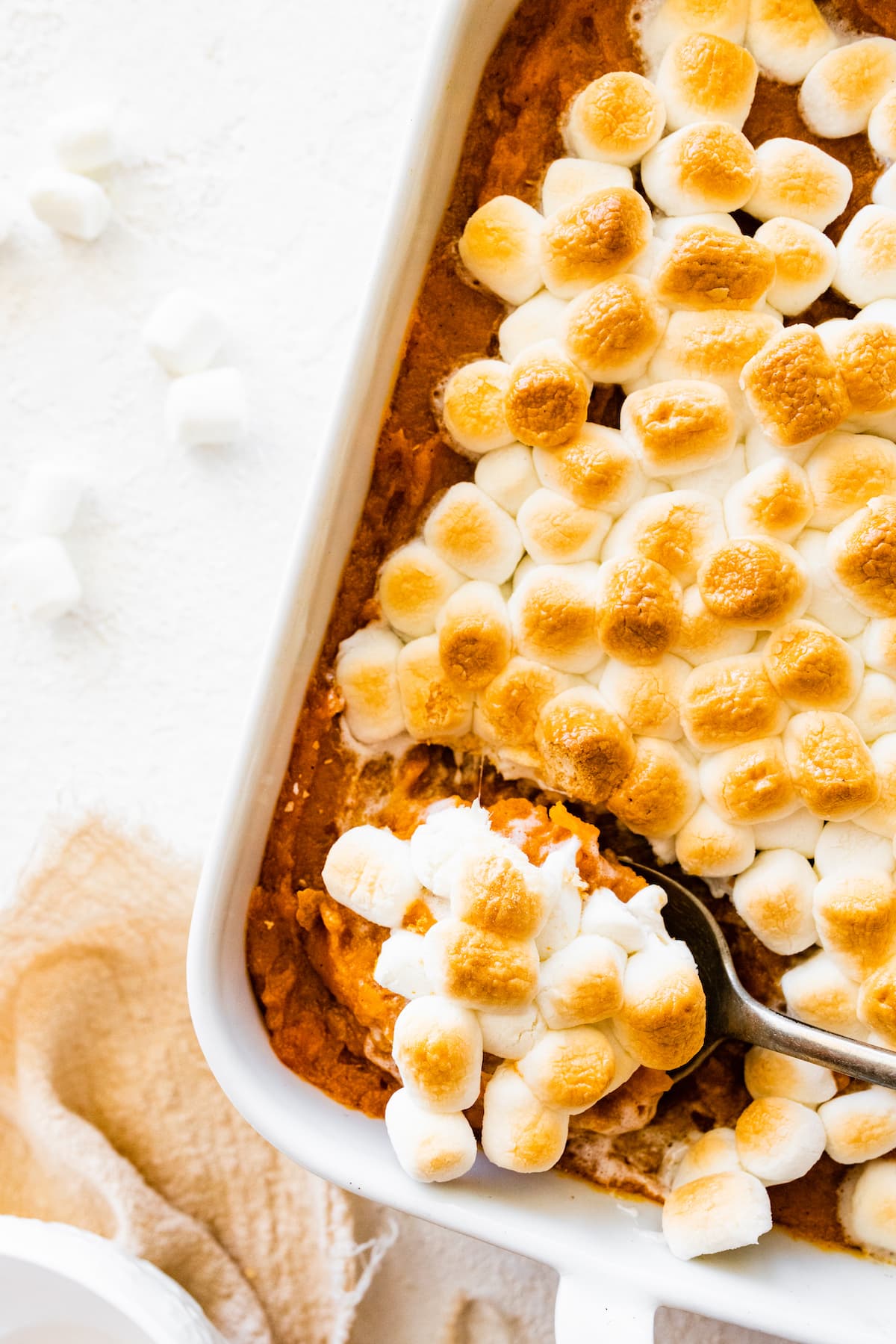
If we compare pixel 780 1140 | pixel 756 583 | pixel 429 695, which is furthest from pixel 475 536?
pixel 780 1140

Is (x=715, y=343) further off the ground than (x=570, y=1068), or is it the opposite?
(x=715, y=343)

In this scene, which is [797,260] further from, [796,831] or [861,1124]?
[861,1124]

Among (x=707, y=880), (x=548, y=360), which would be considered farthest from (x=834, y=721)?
(x=548, y=360)

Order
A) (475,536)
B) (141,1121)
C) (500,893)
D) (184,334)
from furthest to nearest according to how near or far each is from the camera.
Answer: (141,1121), (184,334), (475,536), (500,893)

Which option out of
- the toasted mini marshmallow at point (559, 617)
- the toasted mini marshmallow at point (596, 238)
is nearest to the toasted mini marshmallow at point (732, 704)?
the toasted mini marshmallow at point (559, 617)

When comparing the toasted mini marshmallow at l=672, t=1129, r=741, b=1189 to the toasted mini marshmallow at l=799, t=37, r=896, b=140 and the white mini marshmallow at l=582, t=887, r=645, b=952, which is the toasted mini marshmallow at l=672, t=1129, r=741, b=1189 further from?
the toasted mini marshmallow at l=799, t=37, r=896, b=140

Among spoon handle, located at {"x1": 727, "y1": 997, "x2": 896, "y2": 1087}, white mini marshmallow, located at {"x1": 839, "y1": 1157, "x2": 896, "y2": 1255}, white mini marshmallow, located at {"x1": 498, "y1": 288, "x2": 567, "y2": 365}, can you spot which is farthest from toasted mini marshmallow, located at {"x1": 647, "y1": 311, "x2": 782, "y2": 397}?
white mini marshmallow, located at {"x1": 839, "y1": 1157, "x2": 896, "y2": 1255}

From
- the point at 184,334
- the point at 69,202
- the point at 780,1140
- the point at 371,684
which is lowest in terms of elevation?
the point at 780,1140
